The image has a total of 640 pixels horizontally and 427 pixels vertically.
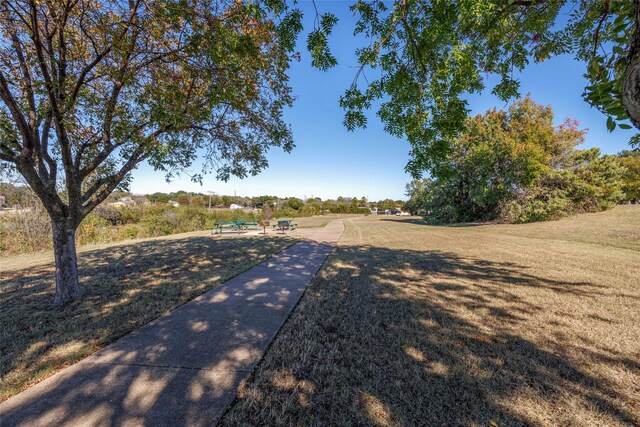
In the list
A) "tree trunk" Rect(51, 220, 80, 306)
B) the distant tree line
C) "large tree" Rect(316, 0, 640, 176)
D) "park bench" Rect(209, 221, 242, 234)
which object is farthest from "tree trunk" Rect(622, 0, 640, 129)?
the distant tree line

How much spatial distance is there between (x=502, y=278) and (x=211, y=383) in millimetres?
6558

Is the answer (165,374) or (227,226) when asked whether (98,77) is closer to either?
(165,374)

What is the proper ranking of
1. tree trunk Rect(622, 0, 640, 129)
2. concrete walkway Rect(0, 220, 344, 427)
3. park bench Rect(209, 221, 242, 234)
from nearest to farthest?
tree trunk Rect(622, 0, 640, 129)
concrete walkway Rect(0, 220, 344, 427)
park bench Rect(209, 221, 242, 234)

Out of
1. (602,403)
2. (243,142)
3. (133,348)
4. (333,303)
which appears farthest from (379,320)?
(243,142)

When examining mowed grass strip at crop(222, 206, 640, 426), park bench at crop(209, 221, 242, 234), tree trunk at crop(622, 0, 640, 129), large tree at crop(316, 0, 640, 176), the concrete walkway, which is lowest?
mowed grass strip at crop(222, 206, 640, 426)

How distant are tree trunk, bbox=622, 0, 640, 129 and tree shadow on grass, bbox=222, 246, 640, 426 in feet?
7.52

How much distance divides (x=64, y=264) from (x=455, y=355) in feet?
22.0

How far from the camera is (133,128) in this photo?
4.63 m

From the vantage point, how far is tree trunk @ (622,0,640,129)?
1.30m

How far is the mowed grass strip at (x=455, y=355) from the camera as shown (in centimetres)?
205

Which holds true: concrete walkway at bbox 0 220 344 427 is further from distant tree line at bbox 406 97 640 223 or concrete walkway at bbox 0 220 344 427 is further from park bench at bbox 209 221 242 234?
distant tree line at bbox 406 97 640 223

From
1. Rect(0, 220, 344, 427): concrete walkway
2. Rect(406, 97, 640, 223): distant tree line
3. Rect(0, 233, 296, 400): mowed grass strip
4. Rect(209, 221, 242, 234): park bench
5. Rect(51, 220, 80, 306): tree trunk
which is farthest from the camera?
Rect(406, 97, 640, 223): distant tree line

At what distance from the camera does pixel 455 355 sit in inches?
112

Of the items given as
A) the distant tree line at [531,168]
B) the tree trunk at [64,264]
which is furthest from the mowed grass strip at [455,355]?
the distant tree line at [531,168]
